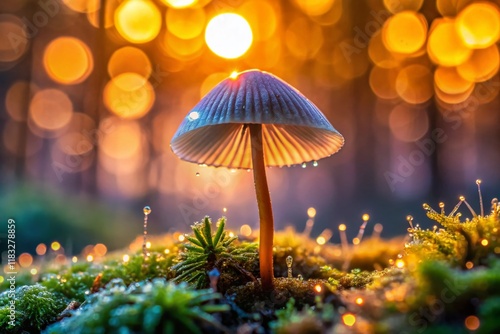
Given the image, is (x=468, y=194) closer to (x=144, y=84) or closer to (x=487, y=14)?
(x=487, y=14)

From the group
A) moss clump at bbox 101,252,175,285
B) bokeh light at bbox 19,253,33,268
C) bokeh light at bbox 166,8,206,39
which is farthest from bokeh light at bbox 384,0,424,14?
moss clump at bbox 101,252,175,285

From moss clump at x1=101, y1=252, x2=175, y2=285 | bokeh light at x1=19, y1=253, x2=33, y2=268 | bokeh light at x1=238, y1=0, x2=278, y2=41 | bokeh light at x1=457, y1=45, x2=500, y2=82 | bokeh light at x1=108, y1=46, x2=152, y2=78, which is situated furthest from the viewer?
bokeh light at x1=238, y1=0, x2=278, y2=41

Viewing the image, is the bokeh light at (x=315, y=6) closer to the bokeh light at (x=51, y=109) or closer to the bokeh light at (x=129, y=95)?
the bokeh light at (x=129, y=95)

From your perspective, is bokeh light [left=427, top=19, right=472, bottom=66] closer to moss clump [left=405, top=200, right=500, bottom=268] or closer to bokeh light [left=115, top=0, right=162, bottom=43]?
bokeh light [left=115, top=0, right=162, bottom=43]

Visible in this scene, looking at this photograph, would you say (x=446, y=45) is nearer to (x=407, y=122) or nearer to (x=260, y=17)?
(x=407, y=122)

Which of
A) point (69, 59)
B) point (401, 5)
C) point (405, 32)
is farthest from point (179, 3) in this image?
point (405, 32)

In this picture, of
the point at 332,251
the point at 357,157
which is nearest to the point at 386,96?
the point at 357,157

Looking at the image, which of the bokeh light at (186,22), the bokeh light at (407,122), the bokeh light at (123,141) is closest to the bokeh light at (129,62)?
the bokeh light at (186,22)
